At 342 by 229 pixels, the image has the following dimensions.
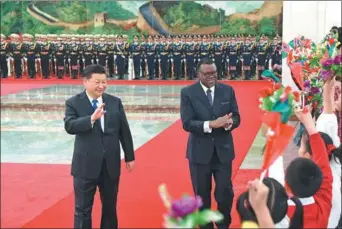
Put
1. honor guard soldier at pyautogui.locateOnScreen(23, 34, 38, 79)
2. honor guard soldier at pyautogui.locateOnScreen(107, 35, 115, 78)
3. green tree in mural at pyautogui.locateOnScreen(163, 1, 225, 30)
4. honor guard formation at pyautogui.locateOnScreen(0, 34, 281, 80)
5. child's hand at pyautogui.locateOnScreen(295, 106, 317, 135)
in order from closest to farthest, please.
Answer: child's hand at pyautogui.locateOnScreen(295, 106, 317, 135)
honor guard formation at pyautogui.locateOnScreen(0, 34, 281, 80)
honor guard soldier at pyautogui.locateOnScreen(107, 35, 115, 78)
honor guard soldier at pyautogui.locateOnScreen(23, 34, 38, 79)
green tree in mural at pyautogui.locateOnScreen(163, 1, 225, 30)

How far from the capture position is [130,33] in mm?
21859

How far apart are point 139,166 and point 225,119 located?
113 inches

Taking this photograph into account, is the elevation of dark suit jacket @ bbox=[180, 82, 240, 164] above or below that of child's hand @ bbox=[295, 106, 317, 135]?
below

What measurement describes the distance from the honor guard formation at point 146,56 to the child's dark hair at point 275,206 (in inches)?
656

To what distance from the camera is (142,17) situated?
21.9m

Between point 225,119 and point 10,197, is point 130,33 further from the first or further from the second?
point 225,119

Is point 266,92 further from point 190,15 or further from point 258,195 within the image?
point 190,15

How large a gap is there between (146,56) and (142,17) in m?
2.92

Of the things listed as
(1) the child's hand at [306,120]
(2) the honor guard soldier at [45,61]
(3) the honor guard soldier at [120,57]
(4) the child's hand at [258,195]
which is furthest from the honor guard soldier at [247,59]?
(4) the child's hand at [258,195]

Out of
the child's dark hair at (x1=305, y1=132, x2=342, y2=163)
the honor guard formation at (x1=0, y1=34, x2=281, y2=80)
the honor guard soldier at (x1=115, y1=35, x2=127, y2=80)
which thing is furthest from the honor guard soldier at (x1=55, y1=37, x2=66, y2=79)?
the child's dark hair at (x1=305, y1=132, x2=342, y2=163)

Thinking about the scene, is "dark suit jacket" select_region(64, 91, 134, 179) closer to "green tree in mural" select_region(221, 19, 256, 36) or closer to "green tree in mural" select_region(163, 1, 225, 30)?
"green tree in mural" select_region(221, 19, 256, 36)

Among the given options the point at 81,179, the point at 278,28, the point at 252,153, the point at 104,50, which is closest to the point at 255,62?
the point at 278,28

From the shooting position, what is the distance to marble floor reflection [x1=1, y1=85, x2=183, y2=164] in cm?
775

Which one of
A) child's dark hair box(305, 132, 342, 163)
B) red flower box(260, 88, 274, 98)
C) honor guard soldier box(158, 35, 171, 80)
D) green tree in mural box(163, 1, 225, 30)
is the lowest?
honor guard soldier box(158, 35, 171, 80)
